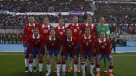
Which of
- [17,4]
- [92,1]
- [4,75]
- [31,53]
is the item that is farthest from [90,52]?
[92,1]

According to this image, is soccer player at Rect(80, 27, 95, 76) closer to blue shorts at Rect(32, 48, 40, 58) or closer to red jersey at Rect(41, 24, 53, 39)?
red jersey at Rect(41, 24, 53, 39)

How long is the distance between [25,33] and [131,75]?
462 cm

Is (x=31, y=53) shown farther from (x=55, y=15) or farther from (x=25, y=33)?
(x=55, y=15)

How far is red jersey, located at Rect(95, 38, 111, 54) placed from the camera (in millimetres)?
11906

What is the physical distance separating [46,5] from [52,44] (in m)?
34.1

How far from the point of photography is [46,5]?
4569 cm

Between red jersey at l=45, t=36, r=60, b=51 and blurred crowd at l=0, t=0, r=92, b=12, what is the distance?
3084 cm

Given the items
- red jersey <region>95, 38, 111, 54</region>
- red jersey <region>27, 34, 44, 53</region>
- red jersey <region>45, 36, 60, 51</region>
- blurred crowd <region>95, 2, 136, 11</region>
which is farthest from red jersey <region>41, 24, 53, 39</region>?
blurred crowd <region>95, 2, 136, 11</region>

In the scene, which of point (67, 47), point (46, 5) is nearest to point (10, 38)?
point (46, 5)

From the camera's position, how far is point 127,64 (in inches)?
625

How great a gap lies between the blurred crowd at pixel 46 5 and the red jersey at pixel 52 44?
3084cm

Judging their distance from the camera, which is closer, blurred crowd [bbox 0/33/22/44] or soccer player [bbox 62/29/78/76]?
soccer player [bbox 62/29/78/76]

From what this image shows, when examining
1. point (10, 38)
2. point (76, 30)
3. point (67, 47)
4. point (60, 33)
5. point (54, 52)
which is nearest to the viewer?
point (67, 47)

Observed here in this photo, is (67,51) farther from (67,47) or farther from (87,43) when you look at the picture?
(87,43)
